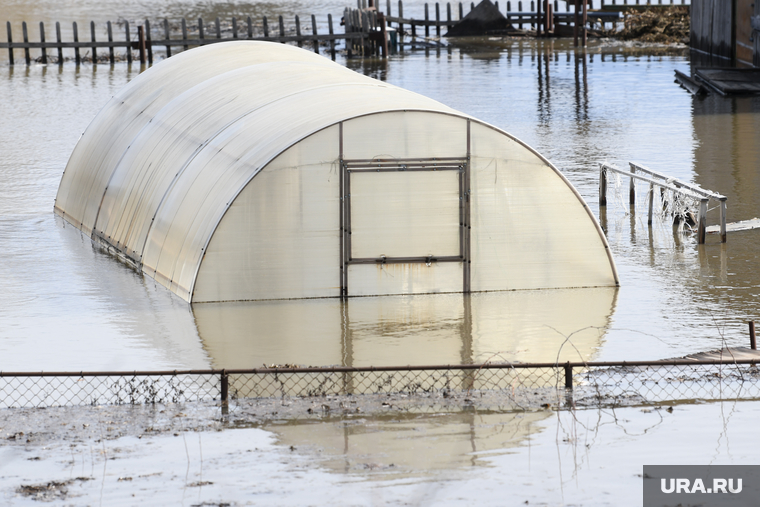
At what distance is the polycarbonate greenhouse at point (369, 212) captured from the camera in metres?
16.0

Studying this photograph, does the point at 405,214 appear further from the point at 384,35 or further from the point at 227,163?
the point at 384,35

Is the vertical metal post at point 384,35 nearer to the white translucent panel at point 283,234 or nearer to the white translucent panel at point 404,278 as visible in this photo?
the white translucent panel at point 404,278

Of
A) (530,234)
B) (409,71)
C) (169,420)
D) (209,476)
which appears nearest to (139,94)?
(530,234)

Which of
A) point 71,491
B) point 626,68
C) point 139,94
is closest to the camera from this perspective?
point 71,491

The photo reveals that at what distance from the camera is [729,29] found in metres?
43.3

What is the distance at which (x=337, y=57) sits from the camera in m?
52.8

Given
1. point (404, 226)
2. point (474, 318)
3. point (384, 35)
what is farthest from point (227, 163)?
point (384, 35)

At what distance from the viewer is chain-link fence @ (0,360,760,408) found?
39.6 feet

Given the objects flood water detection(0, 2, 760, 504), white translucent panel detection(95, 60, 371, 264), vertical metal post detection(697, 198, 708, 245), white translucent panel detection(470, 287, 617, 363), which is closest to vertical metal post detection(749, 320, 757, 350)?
flood water detection(0, 2, 760, 504)

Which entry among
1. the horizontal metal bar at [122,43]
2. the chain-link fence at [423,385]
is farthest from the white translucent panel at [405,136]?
the horizontal metal bar at [122,43]

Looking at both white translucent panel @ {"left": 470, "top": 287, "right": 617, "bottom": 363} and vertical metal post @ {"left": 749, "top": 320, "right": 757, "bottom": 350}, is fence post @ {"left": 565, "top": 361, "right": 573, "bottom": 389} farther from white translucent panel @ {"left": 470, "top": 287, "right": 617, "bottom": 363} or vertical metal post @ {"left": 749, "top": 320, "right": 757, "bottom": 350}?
vertical metal post @ {"left": 749, "top": 320, "right": 757, "bottom": 350}

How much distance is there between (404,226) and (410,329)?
2117 millimetres

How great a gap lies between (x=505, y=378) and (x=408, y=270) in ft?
13.1

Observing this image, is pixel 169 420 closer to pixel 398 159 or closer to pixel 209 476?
pixel 209 476
